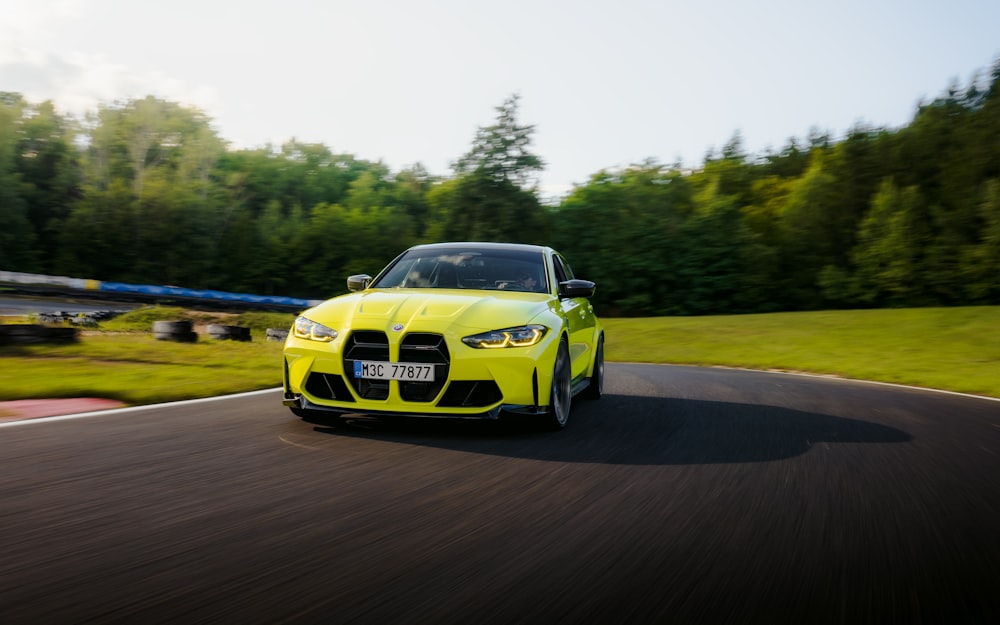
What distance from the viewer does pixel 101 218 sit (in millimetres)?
72312

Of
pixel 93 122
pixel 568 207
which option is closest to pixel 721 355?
pixel 568 207

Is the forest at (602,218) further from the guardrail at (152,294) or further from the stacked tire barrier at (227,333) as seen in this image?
the stacked tire barrier at (227,333)

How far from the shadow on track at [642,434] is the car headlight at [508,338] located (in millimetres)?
521

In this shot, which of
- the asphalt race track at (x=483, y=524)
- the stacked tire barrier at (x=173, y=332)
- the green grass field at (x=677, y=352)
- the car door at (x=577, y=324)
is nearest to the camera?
the asphalt race track at (x=483, y=524)

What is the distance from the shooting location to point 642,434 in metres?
7.05

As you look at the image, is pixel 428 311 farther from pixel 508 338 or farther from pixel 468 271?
pixel 468 271

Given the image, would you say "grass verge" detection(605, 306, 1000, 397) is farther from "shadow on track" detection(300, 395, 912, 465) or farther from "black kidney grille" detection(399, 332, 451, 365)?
"black kidney grille" detection(399, 332, 451, 365)

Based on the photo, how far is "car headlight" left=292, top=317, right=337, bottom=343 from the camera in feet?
21.1

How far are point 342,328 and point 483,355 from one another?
974 mm

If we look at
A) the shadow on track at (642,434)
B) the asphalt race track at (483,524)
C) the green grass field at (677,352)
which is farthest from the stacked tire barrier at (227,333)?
the asphalt race track at (483,524)

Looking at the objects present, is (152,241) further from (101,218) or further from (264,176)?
(264,176)

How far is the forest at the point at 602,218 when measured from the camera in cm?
6278

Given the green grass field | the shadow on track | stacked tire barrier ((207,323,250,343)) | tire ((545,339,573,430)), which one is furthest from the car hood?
stacked tire barrier ((207,323,250,343))

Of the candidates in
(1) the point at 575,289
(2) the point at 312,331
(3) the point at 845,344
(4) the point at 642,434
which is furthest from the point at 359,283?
(3) the point at 845,344
